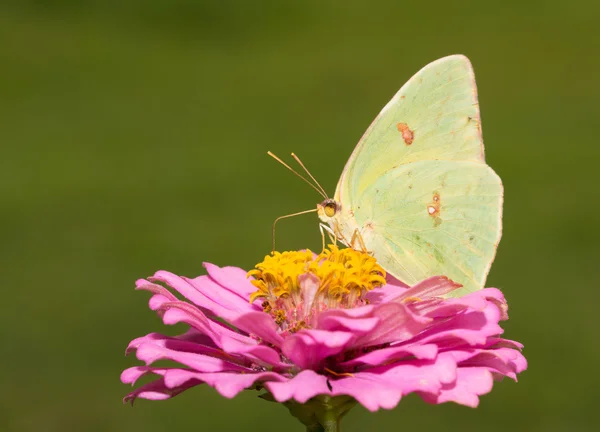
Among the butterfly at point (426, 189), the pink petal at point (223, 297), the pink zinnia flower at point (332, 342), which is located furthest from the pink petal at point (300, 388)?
the butterfly at point (426, 189)

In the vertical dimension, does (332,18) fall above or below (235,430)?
above

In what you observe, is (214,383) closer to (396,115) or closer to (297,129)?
(396,115)

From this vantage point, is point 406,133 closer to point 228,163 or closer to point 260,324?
point 260,324

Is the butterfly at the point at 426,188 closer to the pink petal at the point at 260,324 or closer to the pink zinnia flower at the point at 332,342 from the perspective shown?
the pink zinnia flower at the point at 332,342

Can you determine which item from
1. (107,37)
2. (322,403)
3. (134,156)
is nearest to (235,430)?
(322,403)

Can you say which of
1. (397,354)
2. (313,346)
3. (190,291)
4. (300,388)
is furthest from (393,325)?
(190,291)

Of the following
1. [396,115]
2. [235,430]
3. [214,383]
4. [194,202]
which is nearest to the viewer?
[214,383]
